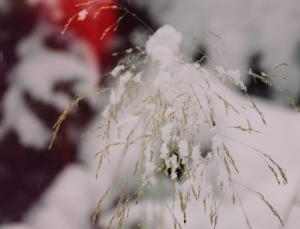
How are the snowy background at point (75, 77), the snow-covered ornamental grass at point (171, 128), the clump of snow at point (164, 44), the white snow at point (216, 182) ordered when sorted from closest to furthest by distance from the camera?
the snow-covered ornamental grass at point (171, 128) → the clump of snow at point (164, 44) → the white snow at point (216, 182) → the snowy background at point (75, 77)

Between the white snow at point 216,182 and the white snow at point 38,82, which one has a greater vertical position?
the white snow at point 38,82

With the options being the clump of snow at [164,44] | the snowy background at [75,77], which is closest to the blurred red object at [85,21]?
the snowy background at [75,77]

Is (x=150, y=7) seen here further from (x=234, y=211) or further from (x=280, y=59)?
(x=234, y=211)

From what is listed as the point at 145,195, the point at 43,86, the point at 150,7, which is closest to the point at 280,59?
the point at 150,7

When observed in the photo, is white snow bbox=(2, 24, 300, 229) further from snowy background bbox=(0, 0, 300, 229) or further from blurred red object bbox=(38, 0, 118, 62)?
blurred red object bbox=(38, 0, 118, 62)

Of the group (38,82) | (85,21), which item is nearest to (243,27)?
(85,21)

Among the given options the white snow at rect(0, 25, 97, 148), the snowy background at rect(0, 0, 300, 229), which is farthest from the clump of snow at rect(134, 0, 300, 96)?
the white snow at rect(0, 25, 97, 148)

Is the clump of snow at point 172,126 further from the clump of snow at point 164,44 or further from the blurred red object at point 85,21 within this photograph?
the blurred red object at point 85,21

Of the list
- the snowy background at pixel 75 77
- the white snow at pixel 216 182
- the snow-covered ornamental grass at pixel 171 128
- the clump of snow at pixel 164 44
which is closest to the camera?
the snow-covered ornamental grass at pixel 171 128

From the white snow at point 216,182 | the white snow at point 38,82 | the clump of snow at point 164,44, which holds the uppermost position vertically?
the clump of snow at point 164,44
